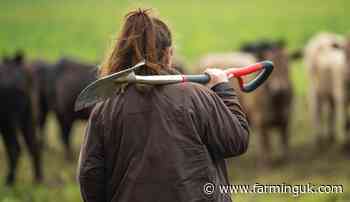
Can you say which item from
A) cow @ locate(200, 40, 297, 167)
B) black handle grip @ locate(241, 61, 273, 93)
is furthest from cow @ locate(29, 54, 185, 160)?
black handle grip @ locate(241, 61, 273, 93)

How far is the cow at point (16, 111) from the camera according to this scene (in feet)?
36.3

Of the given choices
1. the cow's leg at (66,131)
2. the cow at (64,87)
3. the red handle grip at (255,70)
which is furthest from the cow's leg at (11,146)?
the red handle grip at (255,70)

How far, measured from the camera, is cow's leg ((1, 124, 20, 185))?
36.4 ft

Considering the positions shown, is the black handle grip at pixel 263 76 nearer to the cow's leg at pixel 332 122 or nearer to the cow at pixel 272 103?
the cow at pixel 272 103

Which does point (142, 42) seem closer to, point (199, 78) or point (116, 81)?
point (116, 81)

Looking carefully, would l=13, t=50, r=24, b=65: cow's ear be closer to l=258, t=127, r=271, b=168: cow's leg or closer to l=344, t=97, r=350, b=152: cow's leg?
l=258, t=127, r=271, b=168: cow's leg

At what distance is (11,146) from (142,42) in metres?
7.70

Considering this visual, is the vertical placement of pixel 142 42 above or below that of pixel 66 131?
above

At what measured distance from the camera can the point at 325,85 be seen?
43.4 ft

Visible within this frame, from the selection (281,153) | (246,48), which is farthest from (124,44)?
A: (246,48)

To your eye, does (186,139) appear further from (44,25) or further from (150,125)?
(44,25)

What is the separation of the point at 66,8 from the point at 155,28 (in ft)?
108

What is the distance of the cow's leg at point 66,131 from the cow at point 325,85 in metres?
4.47

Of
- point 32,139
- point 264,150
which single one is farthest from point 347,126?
point 32,139
